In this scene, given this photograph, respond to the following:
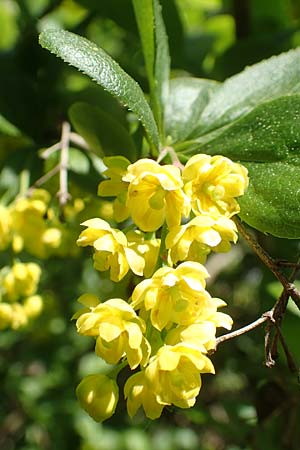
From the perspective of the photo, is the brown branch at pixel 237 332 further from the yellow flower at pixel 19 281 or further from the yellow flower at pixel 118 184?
the yellow flower at pixel 19 281

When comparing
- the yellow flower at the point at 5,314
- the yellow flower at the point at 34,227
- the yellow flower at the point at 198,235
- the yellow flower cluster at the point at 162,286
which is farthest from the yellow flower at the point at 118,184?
the yellow flower at the point at 5,314

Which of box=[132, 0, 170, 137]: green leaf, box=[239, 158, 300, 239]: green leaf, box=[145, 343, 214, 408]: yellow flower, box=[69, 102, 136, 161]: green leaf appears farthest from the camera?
box=[69, 102, 136, 161]: green leaf

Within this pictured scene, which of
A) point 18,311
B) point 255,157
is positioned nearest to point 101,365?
point 18,311

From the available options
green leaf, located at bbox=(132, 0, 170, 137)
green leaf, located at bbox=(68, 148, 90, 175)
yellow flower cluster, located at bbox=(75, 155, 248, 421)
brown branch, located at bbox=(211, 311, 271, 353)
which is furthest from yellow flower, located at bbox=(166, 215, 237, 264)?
A: green leaf, located at bbox=(68, 148, 90, 175)

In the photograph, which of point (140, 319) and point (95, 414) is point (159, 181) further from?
point (95, 414)

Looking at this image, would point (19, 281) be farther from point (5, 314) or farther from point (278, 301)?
point (278, 301)

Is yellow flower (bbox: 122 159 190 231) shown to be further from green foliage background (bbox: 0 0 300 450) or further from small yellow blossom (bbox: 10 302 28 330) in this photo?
small yellow blossom (bbox: 10 302 28 330)
